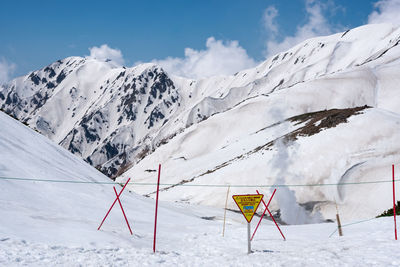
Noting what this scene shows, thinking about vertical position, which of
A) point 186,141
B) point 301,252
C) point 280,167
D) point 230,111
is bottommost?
point 301,252

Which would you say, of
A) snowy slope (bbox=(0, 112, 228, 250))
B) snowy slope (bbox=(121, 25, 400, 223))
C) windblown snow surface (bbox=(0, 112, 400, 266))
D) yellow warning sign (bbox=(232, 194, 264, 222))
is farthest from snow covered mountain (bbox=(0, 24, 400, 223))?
yellow warning sign (bbox=(232, 194, 264, 222))

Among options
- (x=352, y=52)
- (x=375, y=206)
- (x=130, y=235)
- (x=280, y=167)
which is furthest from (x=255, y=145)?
(x=352, y=52)

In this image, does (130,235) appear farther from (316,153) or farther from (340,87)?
(340,87)

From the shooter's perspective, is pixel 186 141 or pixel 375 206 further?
pixel 186 141

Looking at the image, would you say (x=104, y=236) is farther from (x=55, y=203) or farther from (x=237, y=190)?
(x=237, y=190)

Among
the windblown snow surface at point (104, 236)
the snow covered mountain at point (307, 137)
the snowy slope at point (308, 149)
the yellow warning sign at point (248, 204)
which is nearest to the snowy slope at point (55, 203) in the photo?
the windblown snow surface at point (104, 236)

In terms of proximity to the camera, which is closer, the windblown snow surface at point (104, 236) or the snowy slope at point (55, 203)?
the windblown snow surface at point (104, 236)

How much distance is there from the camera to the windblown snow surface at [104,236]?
386 inches

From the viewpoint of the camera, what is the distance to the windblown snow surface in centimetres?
980

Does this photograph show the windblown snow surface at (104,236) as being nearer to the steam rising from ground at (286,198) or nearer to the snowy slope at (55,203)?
the snowy slope at (55,203)

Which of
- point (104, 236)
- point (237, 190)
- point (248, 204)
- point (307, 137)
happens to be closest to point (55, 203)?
point (104, 236)

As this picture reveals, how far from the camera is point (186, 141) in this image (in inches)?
3656

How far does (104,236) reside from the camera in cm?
1200

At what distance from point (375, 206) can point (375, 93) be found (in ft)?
197
